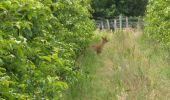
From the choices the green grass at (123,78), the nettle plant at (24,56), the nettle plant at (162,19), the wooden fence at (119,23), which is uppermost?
the nettle plant at (24,56)

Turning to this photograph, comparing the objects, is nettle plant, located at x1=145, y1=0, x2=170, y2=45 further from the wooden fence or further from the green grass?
the wooden fence

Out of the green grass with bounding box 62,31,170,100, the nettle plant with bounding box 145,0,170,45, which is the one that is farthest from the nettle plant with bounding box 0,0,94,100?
the nettle plant with bounding box 145,0,170,45

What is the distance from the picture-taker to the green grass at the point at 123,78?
31.8 ft

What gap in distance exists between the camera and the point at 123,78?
11195 mm

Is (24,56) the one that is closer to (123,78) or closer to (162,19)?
(123,78)

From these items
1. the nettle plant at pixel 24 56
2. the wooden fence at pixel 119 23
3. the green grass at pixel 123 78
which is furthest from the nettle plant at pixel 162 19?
the wooden fence at pixel 119 23

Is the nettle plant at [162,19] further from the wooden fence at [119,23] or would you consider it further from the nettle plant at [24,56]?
the wooden fence at [119,23]

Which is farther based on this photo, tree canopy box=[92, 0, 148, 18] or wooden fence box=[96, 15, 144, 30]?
tree canopy box=[92, 0, 148, 18]

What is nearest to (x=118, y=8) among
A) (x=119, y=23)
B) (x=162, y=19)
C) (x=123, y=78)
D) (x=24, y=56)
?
(x=119, y=23)

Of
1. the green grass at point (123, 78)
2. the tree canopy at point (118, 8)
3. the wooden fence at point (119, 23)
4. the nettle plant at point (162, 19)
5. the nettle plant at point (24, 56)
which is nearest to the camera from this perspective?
the nettle plant at point (24, 56)

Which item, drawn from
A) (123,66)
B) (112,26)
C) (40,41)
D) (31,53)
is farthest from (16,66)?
A: (112,26)

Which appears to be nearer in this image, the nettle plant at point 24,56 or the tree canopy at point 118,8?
the nettle plant at point 24,56

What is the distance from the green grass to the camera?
9703mm

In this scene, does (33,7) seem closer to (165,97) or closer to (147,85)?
(165,97)
